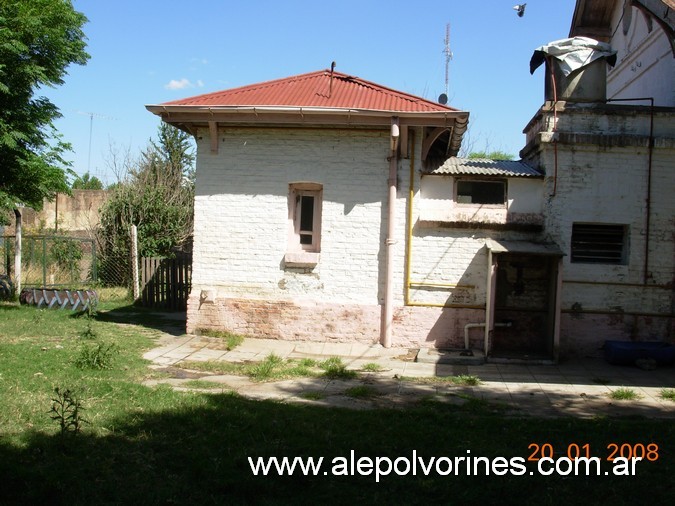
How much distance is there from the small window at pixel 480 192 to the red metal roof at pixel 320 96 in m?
1.58

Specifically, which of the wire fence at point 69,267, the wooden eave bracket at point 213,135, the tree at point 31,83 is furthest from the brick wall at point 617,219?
the wire fence at point 69,267

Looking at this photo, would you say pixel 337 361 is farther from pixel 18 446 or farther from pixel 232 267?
pixel 18 446

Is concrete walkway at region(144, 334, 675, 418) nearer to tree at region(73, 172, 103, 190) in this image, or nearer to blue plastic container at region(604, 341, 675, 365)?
blue plastic container at region(604, 341, 675, 365)

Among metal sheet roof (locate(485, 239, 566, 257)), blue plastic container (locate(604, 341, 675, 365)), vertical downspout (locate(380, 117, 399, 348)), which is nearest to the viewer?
blue plastic container (locate(604, 341, 675, 365))

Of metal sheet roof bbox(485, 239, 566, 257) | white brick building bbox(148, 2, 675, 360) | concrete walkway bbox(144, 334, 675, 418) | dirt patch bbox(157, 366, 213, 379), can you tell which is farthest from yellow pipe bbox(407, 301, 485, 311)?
dirt patch bbox(157, 366, 213, 379)

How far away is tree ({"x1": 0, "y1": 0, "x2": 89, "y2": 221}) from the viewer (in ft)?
37.1

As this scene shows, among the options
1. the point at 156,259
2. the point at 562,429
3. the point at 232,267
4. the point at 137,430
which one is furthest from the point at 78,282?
the point at 562,429

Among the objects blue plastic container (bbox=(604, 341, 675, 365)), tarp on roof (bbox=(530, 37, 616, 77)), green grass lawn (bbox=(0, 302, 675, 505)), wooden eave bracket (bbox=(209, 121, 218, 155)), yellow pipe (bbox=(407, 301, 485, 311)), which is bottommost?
green grass lawn (bbox=(0, 302, 675, 505))

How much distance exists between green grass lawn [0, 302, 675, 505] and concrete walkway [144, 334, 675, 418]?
1.97ft

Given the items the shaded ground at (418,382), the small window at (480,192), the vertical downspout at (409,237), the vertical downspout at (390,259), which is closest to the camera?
the shaded ground at (418,382)

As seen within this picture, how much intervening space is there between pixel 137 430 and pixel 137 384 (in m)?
1.83

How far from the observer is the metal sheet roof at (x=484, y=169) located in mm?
10922

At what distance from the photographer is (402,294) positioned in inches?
427

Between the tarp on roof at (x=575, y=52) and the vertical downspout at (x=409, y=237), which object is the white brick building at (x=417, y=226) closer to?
the vertical downspout at (x=409, y=237)
